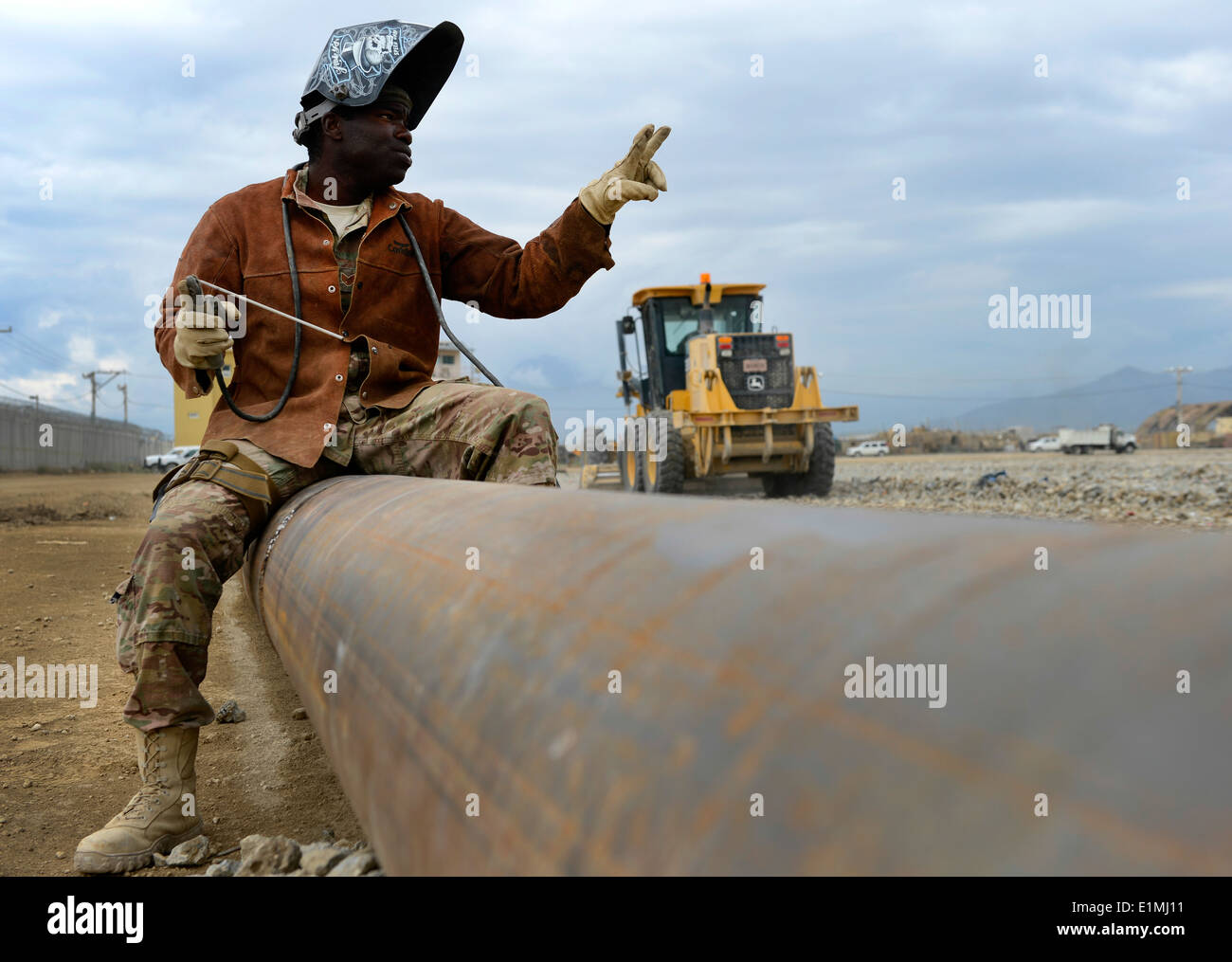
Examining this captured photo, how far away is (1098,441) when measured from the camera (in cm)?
3281

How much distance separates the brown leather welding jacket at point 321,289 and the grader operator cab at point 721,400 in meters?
8.04

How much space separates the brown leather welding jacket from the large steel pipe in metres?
1.73

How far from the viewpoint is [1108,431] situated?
3225 centimetres

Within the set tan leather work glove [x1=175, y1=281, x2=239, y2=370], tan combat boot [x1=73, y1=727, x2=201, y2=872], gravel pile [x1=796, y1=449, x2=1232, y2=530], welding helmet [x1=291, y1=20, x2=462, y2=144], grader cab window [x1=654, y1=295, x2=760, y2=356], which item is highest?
grader cab window [x1=654, y1=295, x2=760, y2=356]

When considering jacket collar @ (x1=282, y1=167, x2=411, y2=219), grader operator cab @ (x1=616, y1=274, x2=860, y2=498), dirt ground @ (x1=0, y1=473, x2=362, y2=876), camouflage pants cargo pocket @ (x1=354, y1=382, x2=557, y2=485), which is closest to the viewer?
dirt ground @ (x1=0, y1=473, x2=362, y2=876)

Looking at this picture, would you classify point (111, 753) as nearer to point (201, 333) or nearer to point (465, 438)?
point (201, 333)

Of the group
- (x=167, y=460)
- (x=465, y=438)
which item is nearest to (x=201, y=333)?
(x=465, y=438)

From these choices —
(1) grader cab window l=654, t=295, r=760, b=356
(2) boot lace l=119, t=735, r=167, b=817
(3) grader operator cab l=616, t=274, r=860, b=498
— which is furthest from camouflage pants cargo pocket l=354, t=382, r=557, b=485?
(1) grader cab window l=654, t=295, r=760, b=356

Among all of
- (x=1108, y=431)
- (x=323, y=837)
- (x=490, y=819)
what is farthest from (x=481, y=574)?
(x=1108, y=431)

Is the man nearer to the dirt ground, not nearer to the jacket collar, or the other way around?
the jacket collar

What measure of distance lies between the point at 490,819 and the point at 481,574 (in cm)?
31

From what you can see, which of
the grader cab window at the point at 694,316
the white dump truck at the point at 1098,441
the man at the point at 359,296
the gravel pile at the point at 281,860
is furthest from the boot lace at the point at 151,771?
the white dump truck at the point at 1098,441

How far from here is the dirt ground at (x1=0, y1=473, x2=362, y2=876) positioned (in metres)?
1.97

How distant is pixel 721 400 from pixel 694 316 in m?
1.79
